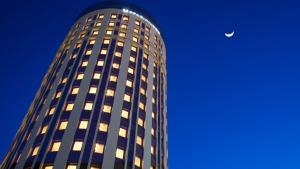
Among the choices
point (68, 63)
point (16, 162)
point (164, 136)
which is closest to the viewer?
point (16, 162)

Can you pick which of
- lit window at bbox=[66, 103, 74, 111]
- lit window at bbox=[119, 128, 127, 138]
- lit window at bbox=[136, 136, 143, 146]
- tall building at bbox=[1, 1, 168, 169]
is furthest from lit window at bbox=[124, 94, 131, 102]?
lit window at bbox=[66, 103, 74, 111]

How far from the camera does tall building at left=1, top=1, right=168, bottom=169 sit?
47594 millimetres

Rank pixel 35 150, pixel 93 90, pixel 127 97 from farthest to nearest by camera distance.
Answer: pixel 127 97
pixel 93 90
pixel 35 150

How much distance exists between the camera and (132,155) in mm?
49312

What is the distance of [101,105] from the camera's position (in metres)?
54.3

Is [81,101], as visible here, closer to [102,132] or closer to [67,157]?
[102,132]

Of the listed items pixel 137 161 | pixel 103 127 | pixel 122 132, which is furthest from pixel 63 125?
pixel 137 161

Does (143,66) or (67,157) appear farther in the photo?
(143,66)

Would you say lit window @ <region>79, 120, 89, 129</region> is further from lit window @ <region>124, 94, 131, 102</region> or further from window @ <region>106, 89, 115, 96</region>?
lit window @ <region>124, 94, 131, 102</region>

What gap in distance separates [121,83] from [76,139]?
1469 cm

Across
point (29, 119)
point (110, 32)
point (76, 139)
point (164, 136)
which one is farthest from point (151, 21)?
point (76, 139)

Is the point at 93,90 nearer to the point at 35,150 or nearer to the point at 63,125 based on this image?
the point at 63,125

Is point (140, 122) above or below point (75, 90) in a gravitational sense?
below

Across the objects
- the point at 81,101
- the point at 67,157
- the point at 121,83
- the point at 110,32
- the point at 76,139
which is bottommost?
the point at 67,157
